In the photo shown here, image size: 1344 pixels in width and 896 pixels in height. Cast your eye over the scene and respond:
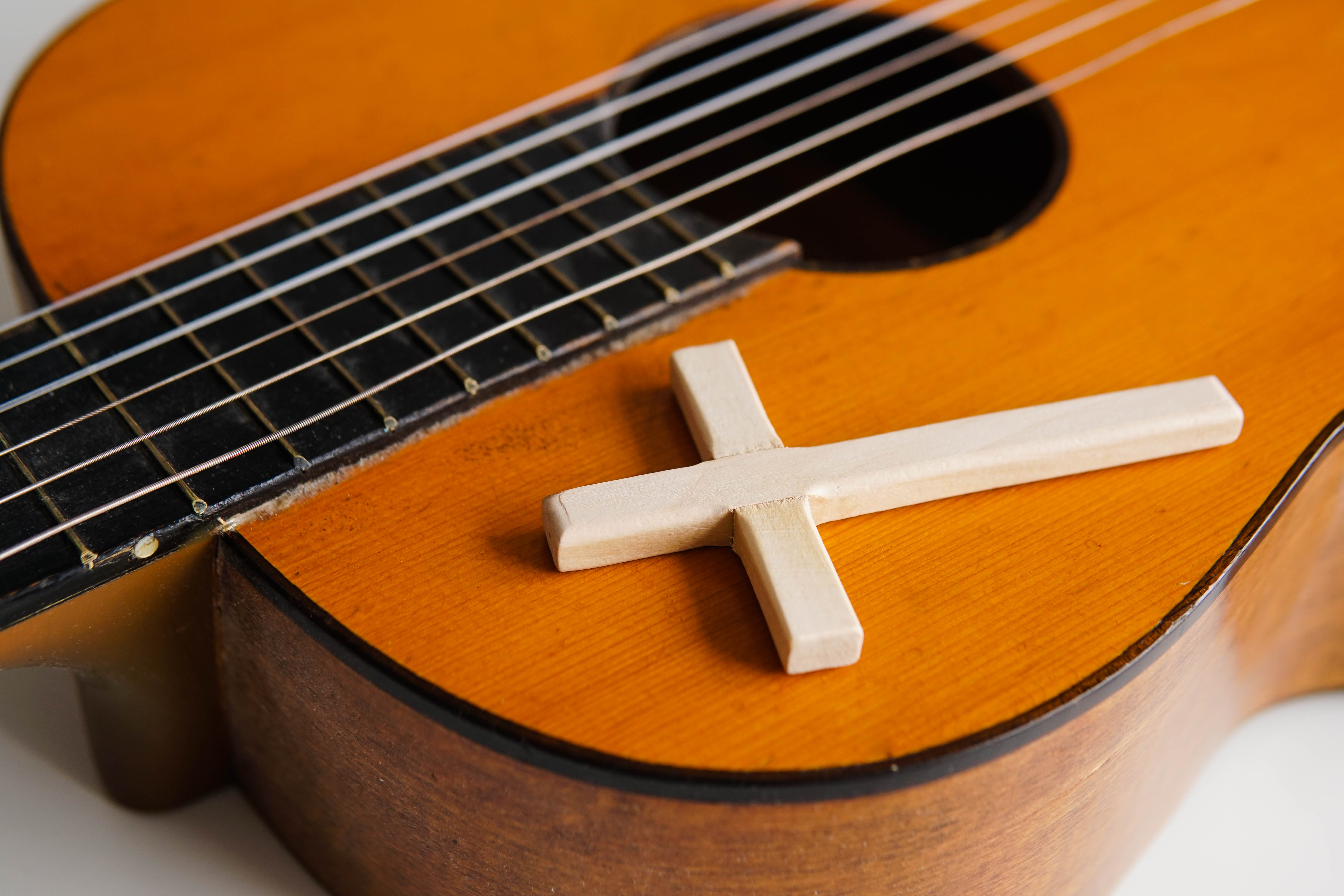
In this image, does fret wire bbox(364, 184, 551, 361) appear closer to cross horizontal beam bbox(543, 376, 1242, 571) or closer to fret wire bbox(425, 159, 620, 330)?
fret wire bbox(425, 159, 620, 330)

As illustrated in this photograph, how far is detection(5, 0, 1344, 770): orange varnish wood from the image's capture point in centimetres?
65

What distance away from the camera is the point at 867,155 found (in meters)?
1.29

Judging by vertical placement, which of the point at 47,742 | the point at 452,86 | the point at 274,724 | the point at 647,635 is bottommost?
the point at 47,742

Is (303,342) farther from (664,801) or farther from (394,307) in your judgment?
(664,801)

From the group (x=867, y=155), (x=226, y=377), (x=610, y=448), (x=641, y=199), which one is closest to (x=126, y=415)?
(x=226, y=377)

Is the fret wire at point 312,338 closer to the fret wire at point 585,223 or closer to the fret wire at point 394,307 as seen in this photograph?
the fret wire at point 394,307

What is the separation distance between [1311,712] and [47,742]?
104 centimetres

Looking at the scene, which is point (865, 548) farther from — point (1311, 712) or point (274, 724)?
point (1311, 712)

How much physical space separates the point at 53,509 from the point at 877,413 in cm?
50

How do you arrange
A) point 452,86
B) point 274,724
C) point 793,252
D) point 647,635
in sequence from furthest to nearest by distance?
point 452,86 < point 793,252 < point 274,724 < point 647,635

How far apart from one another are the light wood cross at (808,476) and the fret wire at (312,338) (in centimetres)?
14

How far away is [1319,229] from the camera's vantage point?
95 centimetres

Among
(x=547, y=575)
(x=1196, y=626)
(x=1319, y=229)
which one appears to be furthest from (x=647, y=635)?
(x=1319, y=229)

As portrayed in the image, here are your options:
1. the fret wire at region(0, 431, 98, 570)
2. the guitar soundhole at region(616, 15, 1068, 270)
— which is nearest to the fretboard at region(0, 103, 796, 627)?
the fret wire at region(0, 431, 98, 570)
